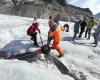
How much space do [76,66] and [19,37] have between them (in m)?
4.06

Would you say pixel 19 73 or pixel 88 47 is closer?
pixel 19 73

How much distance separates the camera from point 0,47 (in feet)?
50.0

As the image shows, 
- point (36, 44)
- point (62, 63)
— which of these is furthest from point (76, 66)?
point (36, 44)

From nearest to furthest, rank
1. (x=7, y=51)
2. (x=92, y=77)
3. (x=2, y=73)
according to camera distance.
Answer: (x=2, y=73) < (x=92, y=77) < (x=7, y=51)

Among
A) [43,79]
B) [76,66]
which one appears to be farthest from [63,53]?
[43,79]

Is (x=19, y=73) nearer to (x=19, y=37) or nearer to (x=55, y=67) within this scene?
(x=55, y=67)

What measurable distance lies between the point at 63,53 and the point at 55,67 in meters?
1.37

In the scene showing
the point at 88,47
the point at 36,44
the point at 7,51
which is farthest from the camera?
the point at 88,47

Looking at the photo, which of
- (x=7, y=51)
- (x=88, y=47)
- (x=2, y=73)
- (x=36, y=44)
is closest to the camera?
(x=2, y=73)

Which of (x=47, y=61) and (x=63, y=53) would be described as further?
(x=63, y=53)

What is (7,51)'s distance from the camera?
579 inches

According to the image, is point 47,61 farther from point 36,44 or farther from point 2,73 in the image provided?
point 2,73

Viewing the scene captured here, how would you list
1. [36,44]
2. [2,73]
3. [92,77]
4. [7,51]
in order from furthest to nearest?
[36,44] < [7,51] < [92,77] < [2,73]

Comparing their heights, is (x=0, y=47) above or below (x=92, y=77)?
above
